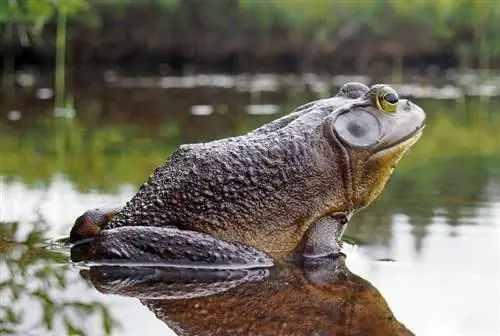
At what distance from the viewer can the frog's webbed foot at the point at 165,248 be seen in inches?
175

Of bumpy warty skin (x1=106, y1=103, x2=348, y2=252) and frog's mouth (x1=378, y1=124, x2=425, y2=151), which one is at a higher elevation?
frog's mouth (x1=378, y1=124, x2=425, y2=151)

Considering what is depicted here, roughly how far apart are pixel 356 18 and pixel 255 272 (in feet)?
85.1

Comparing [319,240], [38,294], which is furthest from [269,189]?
[38,294]

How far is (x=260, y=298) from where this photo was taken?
13.4ft

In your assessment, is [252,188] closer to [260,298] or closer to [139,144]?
[260,298]

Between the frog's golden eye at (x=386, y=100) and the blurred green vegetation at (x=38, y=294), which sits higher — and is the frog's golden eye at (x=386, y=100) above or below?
above

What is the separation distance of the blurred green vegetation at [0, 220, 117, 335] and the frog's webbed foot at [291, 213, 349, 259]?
118 cm

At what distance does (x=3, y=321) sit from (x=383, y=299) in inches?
65.2

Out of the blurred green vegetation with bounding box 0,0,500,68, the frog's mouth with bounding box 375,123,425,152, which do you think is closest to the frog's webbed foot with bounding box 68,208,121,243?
the frog's mouth with bounding box 375,123,425,152

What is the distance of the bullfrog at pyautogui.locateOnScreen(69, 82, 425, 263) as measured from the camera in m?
4.50

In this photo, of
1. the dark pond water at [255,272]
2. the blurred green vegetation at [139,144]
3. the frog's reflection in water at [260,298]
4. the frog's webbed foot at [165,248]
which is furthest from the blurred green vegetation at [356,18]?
the frog's reflection in water at [260,298]

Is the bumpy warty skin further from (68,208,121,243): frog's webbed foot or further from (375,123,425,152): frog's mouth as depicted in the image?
(68,208,121,243): frog's webbed foot

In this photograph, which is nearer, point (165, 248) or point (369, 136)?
point (165, 248)

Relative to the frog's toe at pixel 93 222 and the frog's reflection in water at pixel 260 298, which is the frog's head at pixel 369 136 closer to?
the frog's reflection in water at pixel 260 298
